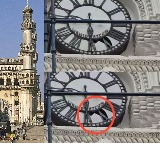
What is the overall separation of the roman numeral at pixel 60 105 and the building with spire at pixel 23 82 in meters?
29.2

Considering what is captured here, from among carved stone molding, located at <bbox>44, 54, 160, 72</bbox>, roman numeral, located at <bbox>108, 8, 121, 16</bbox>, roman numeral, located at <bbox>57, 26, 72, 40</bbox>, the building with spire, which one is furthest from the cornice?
the building with spire

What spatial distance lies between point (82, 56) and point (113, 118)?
1.87 feet

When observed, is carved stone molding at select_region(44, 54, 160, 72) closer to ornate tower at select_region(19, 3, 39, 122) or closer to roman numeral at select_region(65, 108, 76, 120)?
roman numeral at select_region(65, 108, 76, 120)

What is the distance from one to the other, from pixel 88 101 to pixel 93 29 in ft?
2.00

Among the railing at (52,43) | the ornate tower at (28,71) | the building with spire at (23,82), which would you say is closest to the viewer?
the railing at (52,43)

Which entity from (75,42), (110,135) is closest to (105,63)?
(75,42)

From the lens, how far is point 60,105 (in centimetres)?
344

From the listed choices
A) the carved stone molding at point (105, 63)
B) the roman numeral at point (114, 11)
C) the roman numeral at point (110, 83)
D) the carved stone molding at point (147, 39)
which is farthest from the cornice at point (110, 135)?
the roman numeral at point (114, 11)

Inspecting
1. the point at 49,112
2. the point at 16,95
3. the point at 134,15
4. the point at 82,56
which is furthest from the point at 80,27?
the point at 16,95

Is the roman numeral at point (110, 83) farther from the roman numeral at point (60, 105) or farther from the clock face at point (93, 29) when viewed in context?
the roman numeral at point (60, 105)

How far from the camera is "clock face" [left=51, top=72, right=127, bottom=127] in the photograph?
11.2 feet

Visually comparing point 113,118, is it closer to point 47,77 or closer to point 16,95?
point 47,77

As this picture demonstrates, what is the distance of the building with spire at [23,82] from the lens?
110 ft

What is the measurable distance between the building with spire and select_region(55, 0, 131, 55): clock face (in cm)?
2928
